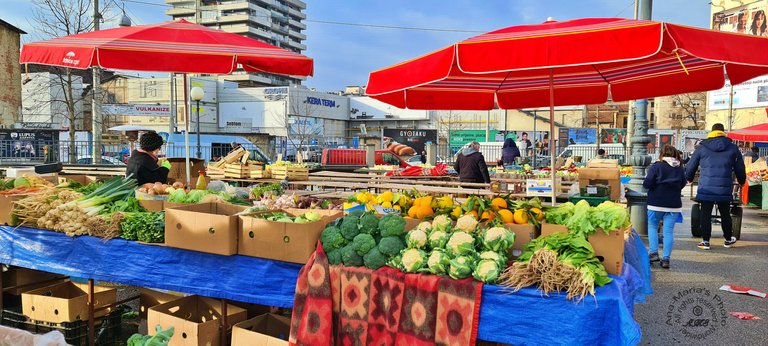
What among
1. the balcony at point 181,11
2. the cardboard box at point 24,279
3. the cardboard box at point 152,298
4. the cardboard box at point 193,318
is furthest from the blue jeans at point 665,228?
the balcony at point 181,11

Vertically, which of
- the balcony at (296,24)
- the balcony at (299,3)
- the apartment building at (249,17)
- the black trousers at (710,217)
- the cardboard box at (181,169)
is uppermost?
the balcony at (299,3)

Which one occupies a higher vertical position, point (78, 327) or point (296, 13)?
point (296, 13)

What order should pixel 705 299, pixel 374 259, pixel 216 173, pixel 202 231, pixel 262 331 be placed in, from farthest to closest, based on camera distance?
pixel 216 173 < pixel 705 299 < pixel 262 331 < pixel 202 231 < pixel 374 259

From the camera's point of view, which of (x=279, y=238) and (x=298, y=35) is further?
(x=298, y=35)

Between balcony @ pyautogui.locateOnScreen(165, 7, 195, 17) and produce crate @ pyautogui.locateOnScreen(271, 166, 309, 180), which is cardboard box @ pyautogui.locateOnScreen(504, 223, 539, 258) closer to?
produce crate @ pyautogui.locateOnScreen(271, 166, 309, 180)

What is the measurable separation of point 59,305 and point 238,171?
7190 millimetres

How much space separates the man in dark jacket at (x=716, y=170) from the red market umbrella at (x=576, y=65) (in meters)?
3.50

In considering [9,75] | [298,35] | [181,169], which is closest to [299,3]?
[298,35]

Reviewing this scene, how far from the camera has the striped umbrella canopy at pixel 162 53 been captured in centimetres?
517

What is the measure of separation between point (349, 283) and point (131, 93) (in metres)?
74.5

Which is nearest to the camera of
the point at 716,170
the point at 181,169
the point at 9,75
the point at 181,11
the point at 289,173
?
the point at 716,170

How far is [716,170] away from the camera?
8445 millimetres

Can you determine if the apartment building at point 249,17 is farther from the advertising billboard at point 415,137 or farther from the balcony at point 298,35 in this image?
the advertising billboard at point 415,137

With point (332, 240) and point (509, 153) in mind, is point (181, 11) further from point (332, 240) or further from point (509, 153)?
point (332, 240)
